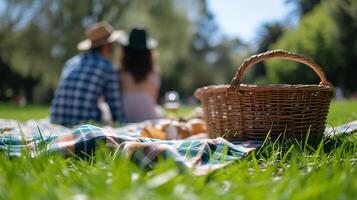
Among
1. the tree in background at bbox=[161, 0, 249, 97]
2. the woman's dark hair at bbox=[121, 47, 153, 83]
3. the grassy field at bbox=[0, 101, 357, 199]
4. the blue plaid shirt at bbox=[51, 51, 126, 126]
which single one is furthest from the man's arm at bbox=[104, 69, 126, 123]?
the tree in background at bbox=[161, 0, 249, 97]

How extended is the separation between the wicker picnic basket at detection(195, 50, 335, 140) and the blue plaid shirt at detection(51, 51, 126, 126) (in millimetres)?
2177

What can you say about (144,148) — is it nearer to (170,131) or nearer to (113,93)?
(170,131)

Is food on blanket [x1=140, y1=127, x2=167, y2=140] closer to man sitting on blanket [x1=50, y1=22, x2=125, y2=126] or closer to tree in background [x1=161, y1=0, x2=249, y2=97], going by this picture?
man sitting on blanket [x1=50, y1=22, x2=125, y2=126]

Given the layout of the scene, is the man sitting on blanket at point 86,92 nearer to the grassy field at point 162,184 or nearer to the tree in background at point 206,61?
the grassy field at point 162,184

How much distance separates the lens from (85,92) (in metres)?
3.75

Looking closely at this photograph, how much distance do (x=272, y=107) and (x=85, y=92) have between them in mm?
2406

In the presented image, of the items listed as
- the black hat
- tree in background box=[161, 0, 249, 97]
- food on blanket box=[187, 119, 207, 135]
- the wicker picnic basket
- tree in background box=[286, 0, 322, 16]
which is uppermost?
tree in background box=[286, 0, 322, 16]

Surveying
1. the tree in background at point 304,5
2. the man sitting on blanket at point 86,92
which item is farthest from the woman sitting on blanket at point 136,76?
the tree in background at point 304,5

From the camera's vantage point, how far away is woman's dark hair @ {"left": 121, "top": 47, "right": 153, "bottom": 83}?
13.6 feet

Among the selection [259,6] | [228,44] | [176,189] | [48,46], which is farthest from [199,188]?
[228,44]

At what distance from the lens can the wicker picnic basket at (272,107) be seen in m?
1.62

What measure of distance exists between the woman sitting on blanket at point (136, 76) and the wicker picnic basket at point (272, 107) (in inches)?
96.8

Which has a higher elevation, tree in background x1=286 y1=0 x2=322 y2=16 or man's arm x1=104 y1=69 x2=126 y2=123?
tree in background x1=286 y1=0 x2=322 y2=16

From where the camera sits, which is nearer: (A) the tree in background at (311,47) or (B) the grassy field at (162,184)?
(B) the grassy field at (162,184)
